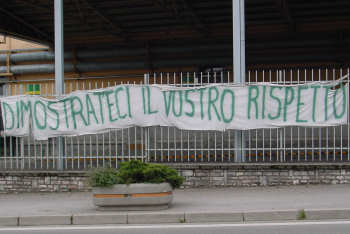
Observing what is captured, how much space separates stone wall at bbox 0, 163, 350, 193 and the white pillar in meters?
0.45

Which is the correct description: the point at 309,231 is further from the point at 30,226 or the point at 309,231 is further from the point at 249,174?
the point at 30,226

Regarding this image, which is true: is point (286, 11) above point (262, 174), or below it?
above

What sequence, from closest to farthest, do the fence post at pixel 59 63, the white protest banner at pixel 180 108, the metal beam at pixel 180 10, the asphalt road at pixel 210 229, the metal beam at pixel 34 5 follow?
the asphalt road at pixel 210 229 < the white protest banner at pixel 180 108 < the fence post at pixel 59 63 < the metal beam at pixel 34 5 < the metal beam at pixel 180 10

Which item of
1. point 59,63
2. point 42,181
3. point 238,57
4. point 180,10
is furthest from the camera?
point 180,10

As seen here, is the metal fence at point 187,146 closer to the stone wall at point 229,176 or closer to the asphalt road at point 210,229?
the stone wall at point 229,176

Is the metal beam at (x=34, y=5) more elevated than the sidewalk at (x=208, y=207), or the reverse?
the metal beam at (x=34, y=5)

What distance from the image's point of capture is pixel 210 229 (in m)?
7.19

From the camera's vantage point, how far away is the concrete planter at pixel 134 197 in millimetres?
8422

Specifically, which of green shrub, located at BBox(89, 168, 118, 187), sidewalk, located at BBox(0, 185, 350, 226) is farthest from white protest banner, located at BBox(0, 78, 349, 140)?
green shrub, located at BBox(89, 168, 118, 187)

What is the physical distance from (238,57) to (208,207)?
13.5ft

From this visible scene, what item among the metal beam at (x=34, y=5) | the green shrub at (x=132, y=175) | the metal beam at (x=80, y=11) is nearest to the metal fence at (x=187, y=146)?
the green shrub at (x=132, y=175)

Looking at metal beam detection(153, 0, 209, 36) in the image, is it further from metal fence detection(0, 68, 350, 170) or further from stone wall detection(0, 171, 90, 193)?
stone wall detection(0, 171, 90, 193)

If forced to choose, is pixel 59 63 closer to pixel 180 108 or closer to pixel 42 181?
pixel 42 181

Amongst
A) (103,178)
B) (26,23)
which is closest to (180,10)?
(26,23)
